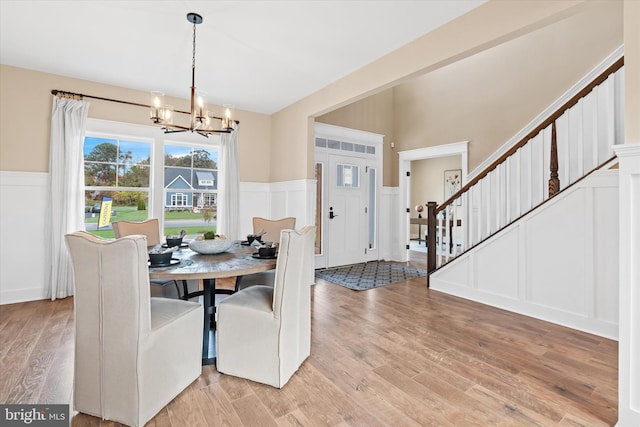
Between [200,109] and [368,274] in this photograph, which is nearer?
[200,109]

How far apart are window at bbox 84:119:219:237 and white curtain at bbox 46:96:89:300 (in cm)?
23

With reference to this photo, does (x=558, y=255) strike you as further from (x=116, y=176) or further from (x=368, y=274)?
(x=116, y=176)

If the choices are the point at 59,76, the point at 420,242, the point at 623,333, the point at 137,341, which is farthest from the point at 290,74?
the point at 420,242

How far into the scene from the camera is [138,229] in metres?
3.08

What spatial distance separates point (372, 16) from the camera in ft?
8.19

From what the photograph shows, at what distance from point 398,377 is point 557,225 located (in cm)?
A: 219

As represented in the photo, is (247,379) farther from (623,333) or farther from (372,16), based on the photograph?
(372,16)

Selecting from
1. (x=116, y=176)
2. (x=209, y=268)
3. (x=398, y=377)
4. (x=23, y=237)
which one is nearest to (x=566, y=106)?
(x=398, y=377)

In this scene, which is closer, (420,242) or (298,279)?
(298,279)

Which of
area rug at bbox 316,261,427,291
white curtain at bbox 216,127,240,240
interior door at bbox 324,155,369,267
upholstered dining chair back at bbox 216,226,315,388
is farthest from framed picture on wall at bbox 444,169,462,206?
upholstered dining chair back at bbox 216,226,315,388

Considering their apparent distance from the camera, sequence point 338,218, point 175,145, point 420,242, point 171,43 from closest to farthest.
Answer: point 171,43 < point 175,145 < point 338,218 < point 420,242

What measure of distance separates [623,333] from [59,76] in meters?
5.55

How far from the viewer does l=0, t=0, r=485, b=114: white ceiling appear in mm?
2391

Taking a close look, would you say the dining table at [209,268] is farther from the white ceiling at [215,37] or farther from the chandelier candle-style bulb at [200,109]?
the white ceiling at [215,37]
